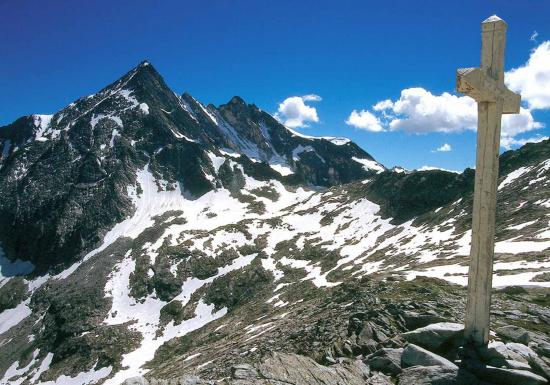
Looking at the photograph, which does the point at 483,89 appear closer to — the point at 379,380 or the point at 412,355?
the point at 412,355

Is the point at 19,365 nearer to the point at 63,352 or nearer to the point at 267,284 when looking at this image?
the point at 63,352

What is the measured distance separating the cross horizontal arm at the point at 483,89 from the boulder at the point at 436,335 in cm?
647

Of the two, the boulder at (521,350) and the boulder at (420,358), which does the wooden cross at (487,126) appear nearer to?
the boulder at (420,358)

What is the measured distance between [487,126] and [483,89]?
937 mm

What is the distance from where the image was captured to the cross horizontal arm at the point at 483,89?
A: 399 inches

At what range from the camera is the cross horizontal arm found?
1014 cm

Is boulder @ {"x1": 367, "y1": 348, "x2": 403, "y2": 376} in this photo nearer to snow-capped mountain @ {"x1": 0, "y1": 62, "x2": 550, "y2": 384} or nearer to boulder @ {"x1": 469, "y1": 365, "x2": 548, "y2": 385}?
boulder @ {"x1": 469, "y1": 365, "x2": 548, "y2": 385}

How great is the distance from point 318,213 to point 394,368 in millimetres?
112001

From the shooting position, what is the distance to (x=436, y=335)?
13.1 m

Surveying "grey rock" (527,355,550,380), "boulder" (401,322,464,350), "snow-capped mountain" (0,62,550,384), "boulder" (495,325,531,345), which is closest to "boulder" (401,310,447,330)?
"boulder" (495,325,531,345)

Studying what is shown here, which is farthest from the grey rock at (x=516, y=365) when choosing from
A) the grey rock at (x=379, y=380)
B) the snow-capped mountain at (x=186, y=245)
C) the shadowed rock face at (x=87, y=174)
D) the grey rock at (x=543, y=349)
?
the shadowed rock face at (x=87, y=174)

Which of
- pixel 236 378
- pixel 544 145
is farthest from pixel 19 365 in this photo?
pixel 544 145

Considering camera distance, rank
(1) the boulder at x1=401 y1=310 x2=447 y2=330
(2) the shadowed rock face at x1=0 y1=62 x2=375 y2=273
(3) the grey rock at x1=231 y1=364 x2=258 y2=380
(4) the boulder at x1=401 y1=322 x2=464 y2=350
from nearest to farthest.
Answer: (3) the grey rock at x1=231 y1=364 x2=258 y2=380, (4) the boulder at x1=401 y1=322 x2=464 y2=350, (1) the boulder at x1=401 y1=310 x2=447 y2=330, (2) the shadowed rock face at x1=0 y1=62 x2=375 y2=273

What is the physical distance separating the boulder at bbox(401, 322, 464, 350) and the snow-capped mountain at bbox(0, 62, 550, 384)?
6.11 meters
